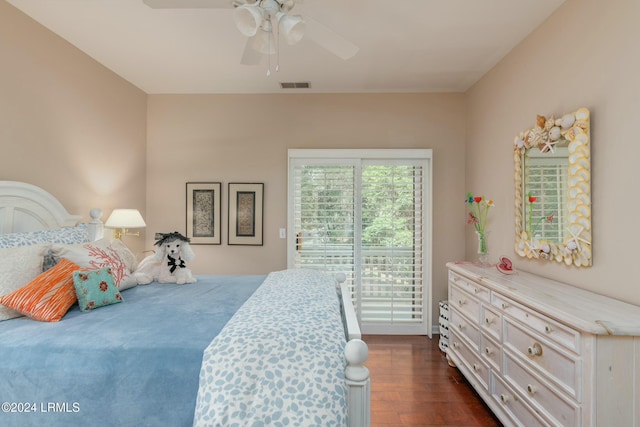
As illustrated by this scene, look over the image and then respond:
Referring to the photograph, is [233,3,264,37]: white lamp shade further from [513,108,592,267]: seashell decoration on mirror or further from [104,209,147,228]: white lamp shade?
[104,209,147,228]: white lamp shade

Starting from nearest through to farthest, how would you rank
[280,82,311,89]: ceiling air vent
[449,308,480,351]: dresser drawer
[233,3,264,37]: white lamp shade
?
1. [233,3,264,37]: white lamp shade
2. [449,308,480,351]: dresser drawer
3. [280,82,311,89]: ceiling air vent

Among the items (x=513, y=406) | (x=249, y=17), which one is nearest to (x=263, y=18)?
(x=249, y=17)

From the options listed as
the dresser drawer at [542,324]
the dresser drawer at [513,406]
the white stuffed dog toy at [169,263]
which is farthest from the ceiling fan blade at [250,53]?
the dresser drawer at [513,406]

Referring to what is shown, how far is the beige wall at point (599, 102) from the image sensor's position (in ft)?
5.30

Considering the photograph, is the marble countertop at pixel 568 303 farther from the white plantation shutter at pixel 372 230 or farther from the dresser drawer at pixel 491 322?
the white plantation shutter at pixel 372 230

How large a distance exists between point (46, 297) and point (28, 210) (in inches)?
42.3

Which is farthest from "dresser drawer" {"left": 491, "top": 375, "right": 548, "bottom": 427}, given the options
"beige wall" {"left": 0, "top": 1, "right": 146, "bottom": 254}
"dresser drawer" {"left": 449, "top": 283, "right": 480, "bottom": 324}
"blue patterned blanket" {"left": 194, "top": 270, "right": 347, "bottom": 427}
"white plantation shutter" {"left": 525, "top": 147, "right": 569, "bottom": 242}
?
"beige wall" {"left": 0, "top": 1, "right": 146, "bottom": 254}

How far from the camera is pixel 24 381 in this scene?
4.00 feet

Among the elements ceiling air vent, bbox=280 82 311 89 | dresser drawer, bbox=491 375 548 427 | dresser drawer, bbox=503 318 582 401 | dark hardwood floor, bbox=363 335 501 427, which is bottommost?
dark hardwood floor, bbox=363 335 501 427

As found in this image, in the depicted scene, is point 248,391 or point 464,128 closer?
point 248,391

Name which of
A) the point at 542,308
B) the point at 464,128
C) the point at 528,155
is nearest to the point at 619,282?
the point at 542,308

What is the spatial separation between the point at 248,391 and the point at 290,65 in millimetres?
2782

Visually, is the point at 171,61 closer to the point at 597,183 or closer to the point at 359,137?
the point at 359,137

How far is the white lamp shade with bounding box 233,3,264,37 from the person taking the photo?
1515mm
